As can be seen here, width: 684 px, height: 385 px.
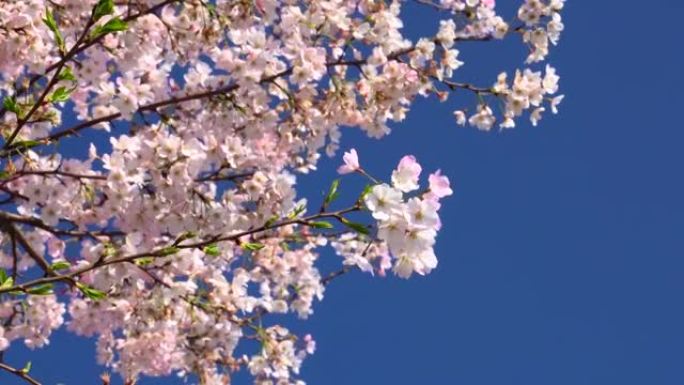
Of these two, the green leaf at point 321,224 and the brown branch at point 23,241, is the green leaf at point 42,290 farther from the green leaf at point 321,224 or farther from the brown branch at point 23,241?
the brown branch at point 23,241

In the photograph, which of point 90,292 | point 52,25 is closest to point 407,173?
point 90,292

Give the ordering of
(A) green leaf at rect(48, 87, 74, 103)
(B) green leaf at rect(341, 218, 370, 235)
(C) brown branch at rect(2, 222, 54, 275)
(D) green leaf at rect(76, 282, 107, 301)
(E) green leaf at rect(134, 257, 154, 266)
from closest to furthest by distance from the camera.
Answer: (B) green leaf at rect(341, 218, 370, 235) → (D) green leaf at rect(76, 282, 107, 301) → (E) green leaf at rect(134, 257, 154, 266) → (A) green leaf at rect(48, 87, 74, 103) → (C) brown branch at rect(2, 222, 54, 275)

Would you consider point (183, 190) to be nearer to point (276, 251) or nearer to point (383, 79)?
point (383, 79)

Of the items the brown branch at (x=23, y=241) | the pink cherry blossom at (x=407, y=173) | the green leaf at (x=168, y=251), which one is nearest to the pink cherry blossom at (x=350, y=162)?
the pink cherry blossom at (x=407, y=173)

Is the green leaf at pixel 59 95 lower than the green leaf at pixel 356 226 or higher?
higher

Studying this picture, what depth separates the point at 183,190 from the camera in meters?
6.89

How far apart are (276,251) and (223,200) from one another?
117 inches

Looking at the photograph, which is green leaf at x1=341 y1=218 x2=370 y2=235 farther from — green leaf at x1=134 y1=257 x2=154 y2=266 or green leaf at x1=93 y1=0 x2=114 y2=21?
green leaf at x1=93 y1=0 x2=114 y2=21

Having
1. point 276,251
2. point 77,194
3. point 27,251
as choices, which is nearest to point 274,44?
point 77,194

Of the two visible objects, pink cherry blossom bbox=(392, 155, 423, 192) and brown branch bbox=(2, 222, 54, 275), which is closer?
pink cherry blossom bbox=(392, 155, 423, 192)

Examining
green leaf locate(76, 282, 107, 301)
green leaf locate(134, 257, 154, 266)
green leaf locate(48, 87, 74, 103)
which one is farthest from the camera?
green leaf locate(48, 87, 74, 103)

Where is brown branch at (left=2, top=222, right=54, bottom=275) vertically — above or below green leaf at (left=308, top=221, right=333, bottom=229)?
above

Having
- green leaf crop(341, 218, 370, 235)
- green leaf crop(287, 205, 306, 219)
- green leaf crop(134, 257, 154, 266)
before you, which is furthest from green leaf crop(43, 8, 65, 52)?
green leaf crop(341, 218, 370, 235)

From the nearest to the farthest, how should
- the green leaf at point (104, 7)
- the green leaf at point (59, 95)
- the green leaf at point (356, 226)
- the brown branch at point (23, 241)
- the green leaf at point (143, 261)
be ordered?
the green leaf at point (356, 226) → the green leaf at point (104, 7) → the green leaf at point (143, 261) → the green leaf at point (59, 95) → the brown branch at point (23, 241)
